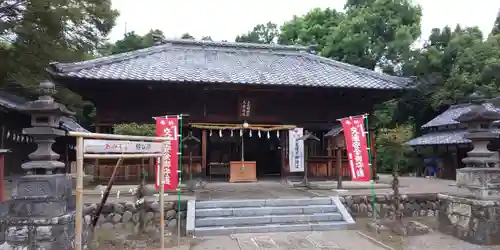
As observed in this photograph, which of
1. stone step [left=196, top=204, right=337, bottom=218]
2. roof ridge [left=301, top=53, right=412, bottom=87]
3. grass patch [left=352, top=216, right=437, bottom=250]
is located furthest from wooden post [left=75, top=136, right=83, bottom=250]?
roof ridge [left=301, top=53, right=412, bottom=87]

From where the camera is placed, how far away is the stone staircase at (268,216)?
9.10m

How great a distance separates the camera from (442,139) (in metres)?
21.2

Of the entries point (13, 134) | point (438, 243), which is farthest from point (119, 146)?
point (13, 134)

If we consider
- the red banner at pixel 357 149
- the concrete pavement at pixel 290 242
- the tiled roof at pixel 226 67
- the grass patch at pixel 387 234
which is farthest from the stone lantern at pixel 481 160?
the tiled roof at pixel 226 67

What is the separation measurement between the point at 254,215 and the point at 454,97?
20375 mm

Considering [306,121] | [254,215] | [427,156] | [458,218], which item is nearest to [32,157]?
[254,215]

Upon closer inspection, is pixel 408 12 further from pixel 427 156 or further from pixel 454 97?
pixel 427 156

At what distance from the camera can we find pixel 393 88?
1445 cm

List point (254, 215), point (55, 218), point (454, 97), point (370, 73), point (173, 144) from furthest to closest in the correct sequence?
point (454, 97) < point (370, 73) < point (254, 215) < point (173, 144) < point (55, 218)

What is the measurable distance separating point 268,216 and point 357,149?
321cm

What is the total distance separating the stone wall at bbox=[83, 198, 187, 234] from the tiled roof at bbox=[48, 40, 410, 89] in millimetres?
4874

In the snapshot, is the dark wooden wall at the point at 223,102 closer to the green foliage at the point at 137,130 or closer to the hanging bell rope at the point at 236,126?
the hanging bell rope at the point at 236,126

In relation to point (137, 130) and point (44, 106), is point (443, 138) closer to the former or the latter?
point (137, 130)

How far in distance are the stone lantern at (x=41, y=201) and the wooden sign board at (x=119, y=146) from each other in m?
1.46
